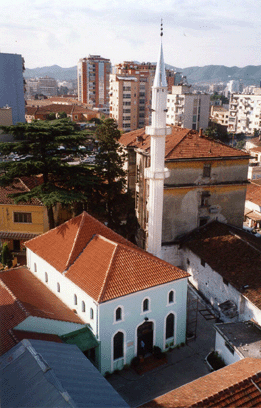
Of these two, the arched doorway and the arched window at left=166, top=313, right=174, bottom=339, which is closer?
the arched doorway

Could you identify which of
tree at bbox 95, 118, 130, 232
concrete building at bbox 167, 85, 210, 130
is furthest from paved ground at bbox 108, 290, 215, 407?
concrete building at bbox 167, 85, 210, 130

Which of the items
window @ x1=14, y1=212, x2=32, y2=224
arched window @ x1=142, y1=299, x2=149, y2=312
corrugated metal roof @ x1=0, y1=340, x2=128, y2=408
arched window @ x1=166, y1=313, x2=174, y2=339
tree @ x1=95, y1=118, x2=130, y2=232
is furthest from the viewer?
window @ x1=14, y1=212, x2=32, y2=224

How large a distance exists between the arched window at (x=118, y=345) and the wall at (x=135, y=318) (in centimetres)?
20

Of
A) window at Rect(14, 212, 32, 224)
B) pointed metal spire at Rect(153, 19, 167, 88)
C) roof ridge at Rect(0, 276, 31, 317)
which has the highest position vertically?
pointed metal spire at Rect(153, 19, 167, 88)

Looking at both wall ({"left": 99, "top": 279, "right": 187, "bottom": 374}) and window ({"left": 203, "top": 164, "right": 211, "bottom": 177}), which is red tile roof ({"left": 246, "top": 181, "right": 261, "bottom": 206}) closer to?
window ({"left": 203, "top": 164, "right": 211, "bottom": 177})

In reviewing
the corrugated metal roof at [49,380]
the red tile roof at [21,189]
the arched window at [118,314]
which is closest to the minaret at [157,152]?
the arched window at [118,314]

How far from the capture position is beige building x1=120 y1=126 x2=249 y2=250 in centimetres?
2788

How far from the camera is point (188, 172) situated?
2803cm

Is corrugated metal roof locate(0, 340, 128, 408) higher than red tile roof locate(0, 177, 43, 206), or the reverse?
red tile roof locate(0, 177, 43, 206)

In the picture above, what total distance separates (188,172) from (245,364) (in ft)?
48.8

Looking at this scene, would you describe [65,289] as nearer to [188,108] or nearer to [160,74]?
[160,74]

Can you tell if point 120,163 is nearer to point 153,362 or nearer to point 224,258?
point 224,258

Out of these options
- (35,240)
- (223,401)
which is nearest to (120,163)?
(35,240)

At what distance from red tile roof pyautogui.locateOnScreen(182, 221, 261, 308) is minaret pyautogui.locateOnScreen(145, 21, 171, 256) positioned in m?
3.34
